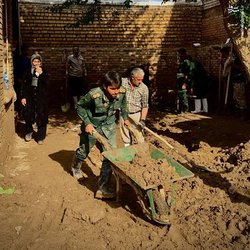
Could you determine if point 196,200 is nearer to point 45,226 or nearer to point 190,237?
point 190,237

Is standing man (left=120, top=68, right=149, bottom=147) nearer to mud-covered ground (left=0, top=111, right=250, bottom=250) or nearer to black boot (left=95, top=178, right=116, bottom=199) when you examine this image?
mud-covered ground (left=0, top=111, right=250, bottom=250)

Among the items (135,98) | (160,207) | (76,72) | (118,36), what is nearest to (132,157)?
(160,207)

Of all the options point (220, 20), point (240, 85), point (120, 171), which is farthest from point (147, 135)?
point (220, 20)

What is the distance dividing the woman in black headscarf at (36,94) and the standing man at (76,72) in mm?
3996

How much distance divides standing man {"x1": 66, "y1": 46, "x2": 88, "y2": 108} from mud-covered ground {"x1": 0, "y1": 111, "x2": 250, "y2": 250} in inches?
183

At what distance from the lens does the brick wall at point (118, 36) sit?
1191cm

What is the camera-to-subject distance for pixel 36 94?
296 inches

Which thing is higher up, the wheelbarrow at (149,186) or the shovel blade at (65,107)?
the wheelbarrow at (149,186)

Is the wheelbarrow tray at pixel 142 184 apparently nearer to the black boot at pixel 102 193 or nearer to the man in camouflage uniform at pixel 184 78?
the black boot at pixel 102 193

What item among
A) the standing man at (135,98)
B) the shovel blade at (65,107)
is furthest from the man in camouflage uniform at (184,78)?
the standing man at (135,98)

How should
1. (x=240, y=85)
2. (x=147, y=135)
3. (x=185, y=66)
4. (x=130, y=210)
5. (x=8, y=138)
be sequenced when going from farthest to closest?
(x=185, y=66)
(x=240, y=85)
(x=147, y=135)
(x=8, y=138)
(x=130, y=210)

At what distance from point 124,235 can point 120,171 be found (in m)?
0.76

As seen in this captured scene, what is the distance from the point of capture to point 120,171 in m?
4.38

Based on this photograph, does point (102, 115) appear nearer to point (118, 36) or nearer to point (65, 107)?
point (65, 107)
